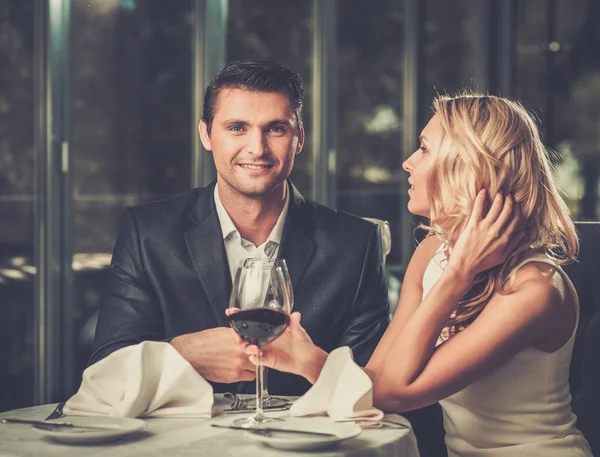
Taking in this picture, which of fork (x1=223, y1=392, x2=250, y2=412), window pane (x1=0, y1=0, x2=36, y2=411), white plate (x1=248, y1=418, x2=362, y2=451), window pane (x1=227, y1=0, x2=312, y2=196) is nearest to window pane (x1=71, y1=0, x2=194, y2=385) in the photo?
window pane (x1=0, y1=0, x2=36, y2=411)

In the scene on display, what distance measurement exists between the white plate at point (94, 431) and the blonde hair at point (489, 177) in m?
0.69

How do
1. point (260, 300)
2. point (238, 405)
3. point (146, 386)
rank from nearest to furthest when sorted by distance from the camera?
point (260, 300), point (146, 386), point (238, 405)

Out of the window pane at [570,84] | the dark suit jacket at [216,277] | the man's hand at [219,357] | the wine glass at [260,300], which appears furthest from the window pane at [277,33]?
the wine glass at [260,300]

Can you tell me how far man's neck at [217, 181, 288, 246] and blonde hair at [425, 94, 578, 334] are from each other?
23.6 inches

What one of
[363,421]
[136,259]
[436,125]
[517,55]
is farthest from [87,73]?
[363,421]

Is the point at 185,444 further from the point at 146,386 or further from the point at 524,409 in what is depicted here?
the point at 524,409

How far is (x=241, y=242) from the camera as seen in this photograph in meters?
2.37

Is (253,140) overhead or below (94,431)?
overhead

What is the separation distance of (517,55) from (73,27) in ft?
8.11

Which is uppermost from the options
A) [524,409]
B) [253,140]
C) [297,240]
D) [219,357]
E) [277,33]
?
[277,33]

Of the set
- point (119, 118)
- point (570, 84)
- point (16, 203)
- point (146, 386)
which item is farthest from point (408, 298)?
point (570, 84)

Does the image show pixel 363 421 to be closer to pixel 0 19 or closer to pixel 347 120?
pixel 0 19

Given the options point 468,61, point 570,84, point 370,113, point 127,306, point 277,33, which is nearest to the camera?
point 127,306

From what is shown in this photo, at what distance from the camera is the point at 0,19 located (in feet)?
13.1
